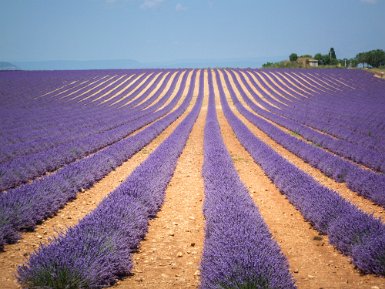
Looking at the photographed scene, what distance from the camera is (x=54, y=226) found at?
5473mm

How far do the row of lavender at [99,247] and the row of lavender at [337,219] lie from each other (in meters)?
2.66

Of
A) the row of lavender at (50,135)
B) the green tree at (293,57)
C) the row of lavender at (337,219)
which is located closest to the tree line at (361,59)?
the green tree at (293,57)

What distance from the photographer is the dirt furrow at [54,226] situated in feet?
Answer: 12.9

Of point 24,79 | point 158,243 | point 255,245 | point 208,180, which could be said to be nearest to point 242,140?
point 208,180

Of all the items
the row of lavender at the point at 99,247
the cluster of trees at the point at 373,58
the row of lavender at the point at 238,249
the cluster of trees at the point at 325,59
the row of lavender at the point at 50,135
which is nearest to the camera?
the row of lavender at the point at 238,249

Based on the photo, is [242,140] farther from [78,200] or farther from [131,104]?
[131,104]

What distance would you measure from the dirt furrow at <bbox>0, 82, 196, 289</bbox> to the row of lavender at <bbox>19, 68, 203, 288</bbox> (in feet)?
1.27

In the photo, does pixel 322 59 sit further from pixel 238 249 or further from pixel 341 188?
pixel 238 249

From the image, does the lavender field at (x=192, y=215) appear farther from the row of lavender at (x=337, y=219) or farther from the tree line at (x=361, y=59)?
the tree line at (x=361, y=59)

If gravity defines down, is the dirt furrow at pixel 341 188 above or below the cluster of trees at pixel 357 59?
below

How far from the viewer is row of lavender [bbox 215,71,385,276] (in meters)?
3.72

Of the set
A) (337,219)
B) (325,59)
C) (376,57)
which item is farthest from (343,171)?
(376,57)

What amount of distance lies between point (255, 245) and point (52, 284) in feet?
6.71

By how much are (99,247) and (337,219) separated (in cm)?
326
